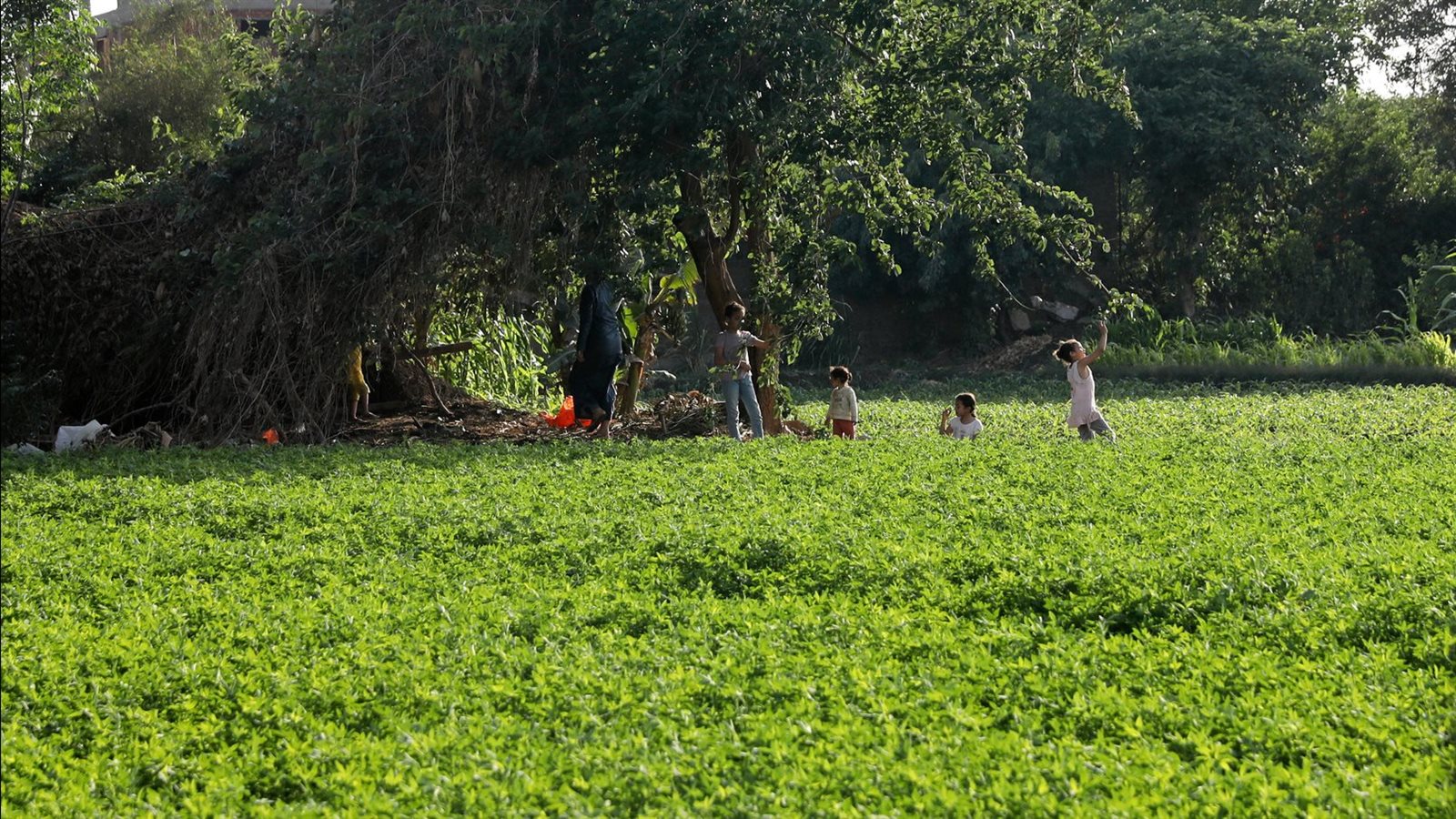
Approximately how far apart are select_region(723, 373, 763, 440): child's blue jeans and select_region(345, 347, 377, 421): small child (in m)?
3.44

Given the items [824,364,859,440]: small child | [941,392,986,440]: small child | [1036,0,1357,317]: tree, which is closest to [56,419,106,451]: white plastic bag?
[824,364,859,440]: small child

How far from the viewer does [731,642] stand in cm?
587

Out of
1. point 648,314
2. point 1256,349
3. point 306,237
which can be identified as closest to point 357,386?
point 306,237

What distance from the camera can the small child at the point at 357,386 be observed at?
14352mm

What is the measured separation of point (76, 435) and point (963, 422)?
299 inches

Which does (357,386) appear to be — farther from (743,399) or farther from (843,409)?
(843,409)

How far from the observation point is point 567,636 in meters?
6.12

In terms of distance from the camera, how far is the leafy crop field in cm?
454

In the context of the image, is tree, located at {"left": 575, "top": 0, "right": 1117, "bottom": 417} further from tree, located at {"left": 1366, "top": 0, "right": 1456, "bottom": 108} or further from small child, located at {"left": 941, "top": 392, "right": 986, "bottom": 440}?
tree, located at {"left": 1366, "top": 0, "right": 1456, "bottom": 108}

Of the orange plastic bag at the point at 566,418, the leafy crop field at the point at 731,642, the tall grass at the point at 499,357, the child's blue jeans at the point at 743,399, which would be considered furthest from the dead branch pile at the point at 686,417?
the leafy crop field at the point at 731,642

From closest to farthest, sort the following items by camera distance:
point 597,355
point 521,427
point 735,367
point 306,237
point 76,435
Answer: point 76,435
point 306,237
point 735,367
point 597,355
point 521,427

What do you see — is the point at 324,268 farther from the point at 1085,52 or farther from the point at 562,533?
the point at 1085,52

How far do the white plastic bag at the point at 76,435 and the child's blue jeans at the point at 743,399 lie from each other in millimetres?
5332

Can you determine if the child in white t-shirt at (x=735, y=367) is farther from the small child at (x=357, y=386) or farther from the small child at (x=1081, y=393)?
the small child at (x=357, y=386)
